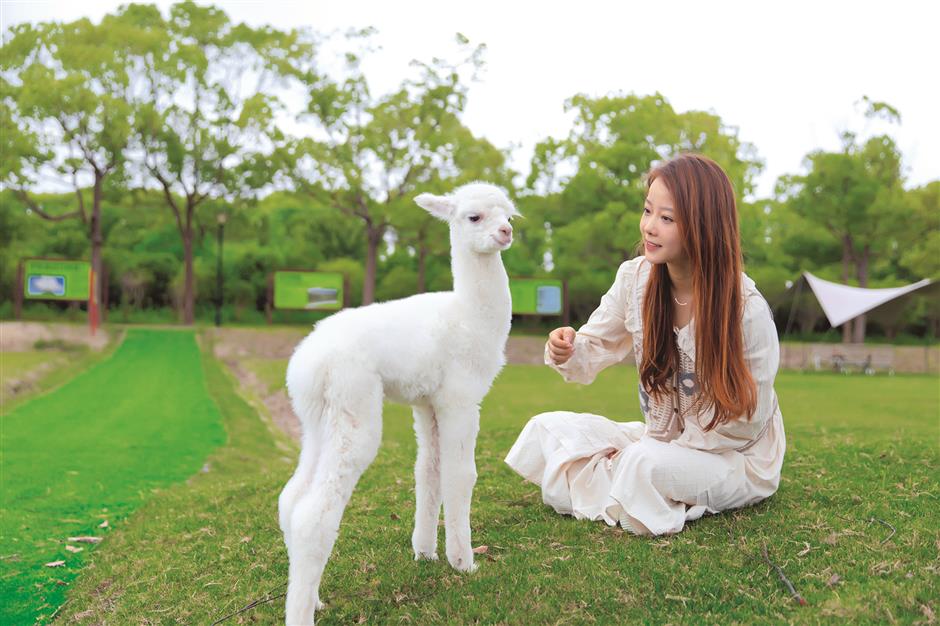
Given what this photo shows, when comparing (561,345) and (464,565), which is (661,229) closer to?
(561,345)

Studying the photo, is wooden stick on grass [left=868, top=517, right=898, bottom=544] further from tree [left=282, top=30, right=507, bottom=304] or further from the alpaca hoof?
tree [left=282, top=30, right=507, bottom=304]

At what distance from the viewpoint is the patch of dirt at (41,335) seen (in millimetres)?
22625

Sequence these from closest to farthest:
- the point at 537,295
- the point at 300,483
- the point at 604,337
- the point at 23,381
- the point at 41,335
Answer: the point at 300,483 → the point at 604,337 → the point at 23,381 → the point at 41,335 → the point at 537,295

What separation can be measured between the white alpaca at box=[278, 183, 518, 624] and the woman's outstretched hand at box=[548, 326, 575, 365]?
0.48 meters

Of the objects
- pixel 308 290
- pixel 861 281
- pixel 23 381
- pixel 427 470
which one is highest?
pixel 861 281

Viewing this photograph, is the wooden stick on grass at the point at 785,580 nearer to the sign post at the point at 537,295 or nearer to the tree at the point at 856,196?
the sign post at the point at 537,295

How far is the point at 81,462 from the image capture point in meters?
8.54

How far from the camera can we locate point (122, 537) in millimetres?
5578

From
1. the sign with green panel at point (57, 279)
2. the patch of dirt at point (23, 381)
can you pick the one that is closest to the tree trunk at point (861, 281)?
the patch of dirt at point (23, 381)

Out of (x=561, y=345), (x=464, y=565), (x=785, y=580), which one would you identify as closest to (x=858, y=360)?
(x=561, y=345)

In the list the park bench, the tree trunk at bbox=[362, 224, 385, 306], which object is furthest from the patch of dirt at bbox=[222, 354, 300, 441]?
the park bench

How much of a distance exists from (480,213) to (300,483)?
1.45 m

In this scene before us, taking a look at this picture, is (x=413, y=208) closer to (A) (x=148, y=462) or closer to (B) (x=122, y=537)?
(A) (x=148, y=462)

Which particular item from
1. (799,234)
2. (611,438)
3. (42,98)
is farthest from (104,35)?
(611,438)
